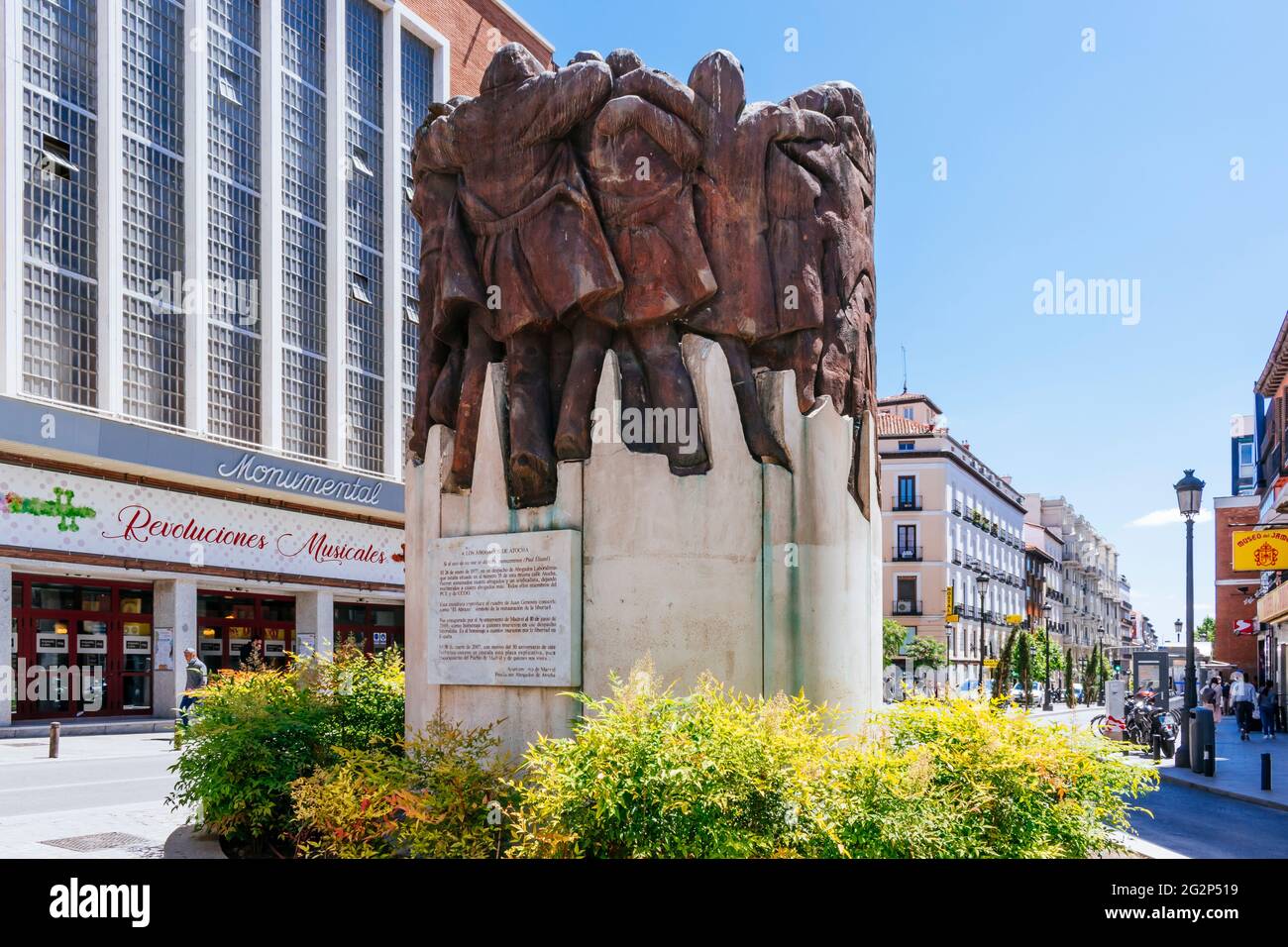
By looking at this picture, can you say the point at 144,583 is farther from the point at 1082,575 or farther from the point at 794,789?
the point at 1082,575

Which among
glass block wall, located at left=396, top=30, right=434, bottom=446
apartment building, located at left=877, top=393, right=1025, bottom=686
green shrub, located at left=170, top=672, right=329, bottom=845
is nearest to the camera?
green shrub, located at left=170, top=672, right=329, bottom=845

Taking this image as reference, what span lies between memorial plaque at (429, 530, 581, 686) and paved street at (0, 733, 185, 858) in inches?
140

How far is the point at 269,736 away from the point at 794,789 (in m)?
5.27

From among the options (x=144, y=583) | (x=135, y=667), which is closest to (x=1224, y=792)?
(x=135, y=667)

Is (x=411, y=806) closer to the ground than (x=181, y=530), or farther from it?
closer to the ground

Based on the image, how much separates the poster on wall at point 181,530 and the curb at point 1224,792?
24806mm

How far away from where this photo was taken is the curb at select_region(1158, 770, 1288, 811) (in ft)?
56.3

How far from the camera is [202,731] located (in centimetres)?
1015

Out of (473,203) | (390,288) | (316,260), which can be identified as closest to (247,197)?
(316,260)

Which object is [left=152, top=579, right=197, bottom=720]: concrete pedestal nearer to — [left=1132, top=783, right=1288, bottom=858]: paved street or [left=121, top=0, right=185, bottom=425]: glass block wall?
[left=121, top=0, right=185, bottom=425]: glass block wall

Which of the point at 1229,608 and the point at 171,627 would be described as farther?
the point at 1229,608

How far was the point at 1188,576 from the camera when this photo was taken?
75.3 feet

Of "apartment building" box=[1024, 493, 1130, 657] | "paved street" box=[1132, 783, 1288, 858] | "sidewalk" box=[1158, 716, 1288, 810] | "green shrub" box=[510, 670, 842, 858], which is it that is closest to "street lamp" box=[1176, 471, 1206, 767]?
"sidewalk" box=[1158, 716, 1288, 810]
